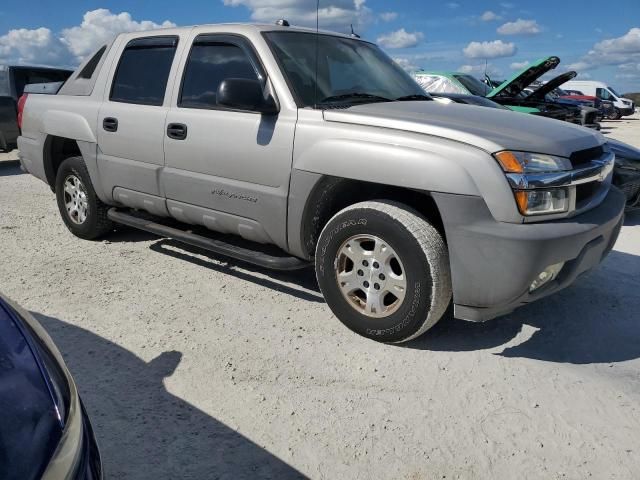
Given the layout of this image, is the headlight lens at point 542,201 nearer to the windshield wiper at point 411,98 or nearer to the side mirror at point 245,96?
the windshield wiper at point 411,98

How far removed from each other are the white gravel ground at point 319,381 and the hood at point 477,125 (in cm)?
119

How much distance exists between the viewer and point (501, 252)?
2.83 m

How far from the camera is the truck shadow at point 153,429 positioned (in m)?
2.31

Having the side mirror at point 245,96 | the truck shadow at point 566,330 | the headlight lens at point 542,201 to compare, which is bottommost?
the truck shadow at point 566,330

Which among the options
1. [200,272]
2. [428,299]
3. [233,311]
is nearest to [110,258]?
[200,272]

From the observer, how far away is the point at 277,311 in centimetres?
381

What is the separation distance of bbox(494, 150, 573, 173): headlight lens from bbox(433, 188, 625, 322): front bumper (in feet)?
0.74

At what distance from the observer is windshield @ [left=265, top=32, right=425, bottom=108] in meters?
3.64

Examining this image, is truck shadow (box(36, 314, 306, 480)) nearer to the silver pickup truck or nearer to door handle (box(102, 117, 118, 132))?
the silver pickup truck

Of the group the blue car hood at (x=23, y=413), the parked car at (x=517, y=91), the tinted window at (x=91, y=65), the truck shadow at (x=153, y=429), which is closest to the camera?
the blue car hood at (x=23, y=413)

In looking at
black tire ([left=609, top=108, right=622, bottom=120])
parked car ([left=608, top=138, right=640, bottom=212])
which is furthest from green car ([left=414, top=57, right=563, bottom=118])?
black tire ([left=609, top=108, right=622, bottom=120])

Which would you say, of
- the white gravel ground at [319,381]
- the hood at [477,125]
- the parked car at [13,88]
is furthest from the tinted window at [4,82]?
the hood at [477,125]

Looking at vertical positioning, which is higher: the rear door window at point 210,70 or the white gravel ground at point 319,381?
the rear door window at point 210,70

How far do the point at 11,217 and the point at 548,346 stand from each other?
5.77 m
